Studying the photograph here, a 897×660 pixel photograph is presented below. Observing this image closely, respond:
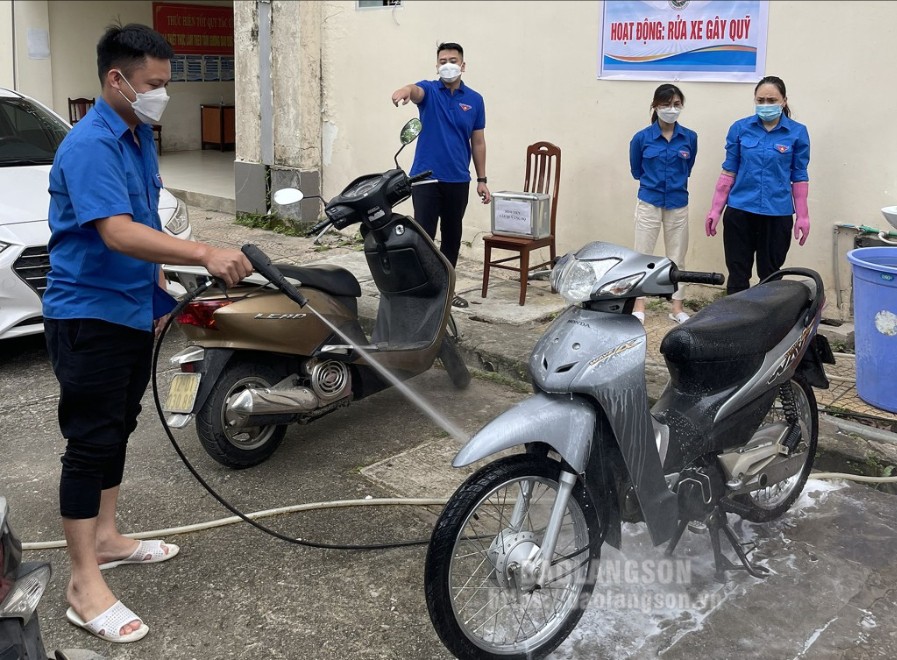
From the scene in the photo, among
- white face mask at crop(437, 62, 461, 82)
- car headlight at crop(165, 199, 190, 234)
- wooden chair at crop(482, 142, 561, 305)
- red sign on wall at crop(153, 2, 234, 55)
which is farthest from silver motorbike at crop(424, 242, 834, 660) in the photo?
red sign on wall at crop(153, 2, 234, 55)

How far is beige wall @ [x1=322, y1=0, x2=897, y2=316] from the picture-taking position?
5.88 m

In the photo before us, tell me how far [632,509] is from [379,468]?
1609mm

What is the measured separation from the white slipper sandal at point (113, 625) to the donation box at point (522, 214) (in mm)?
4334

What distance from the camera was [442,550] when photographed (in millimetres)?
2723

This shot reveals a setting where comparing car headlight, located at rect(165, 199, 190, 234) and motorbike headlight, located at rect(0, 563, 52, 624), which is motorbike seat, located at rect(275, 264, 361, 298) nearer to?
car headlight, located at rect(165, 199, 190, 234)

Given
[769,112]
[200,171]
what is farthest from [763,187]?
[200,171]

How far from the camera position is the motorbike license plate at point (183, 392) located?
13.4ft

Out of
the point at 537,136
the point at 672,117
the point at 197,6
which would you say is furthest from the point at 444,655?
the point at 197,6

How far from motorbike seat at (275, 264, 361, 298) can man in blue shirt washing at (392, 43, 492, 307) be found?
79.2 inches

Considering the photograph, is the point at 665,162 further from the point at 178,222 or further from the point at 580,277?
the point at 580,277

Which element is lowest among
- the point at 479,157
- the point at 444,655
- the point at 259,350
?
the point at 444,655

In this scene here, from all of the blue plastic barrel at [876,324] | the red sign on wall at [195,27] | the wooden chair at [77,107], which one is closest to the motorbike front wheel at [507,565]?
the blue plastic barrel at [876,324]

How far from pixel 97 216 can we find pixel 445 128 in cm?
406

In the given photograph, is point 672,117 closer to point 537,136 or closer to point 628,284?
point 537,136
